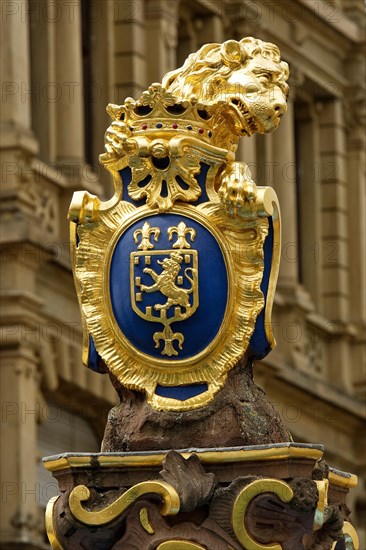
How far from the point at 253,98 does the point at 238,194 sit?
0.44 m

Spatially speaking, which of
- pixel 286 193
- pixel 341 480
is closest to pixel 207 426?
pixel 341 480

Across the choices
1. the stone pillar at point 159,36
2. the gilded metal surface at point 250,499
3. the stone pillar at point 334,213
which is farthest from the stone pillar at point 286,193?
the gilded metal surface at point 250,499

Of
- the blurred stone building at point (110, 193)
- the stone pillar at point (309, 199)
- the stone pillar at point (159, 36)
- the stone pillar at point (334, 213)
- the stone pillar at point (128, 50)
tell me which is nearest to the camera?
the blurred stone building at point (110, 193)

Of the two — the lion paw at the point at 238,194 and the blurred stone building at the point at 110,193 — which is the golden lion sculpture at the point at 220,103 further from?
the blurred stone building at the point at 110,193

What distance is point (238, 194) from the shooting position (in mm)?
9305

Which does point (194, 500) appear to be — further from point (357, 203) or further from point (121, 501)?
point (357, 203)

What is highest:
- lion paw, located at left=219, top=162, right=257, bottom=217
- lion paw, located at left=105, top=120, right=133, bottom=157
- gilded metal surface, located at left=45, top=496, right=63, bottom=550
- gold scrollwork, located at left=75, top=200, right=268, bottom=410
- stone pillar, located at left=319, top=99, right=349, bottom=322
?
stone pillar, located at left=319, top=99, right=349, bottom=322

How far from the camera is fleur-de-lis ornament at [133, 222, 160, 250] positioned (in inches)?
368

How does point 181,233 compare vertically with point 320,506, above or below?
above

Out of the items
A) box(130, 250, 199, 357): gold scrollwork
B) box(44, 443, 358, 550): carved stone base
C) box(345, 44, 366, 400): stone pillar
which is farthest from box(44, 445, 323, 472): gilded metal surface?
box(345, 44, 366, 400): stone pillar

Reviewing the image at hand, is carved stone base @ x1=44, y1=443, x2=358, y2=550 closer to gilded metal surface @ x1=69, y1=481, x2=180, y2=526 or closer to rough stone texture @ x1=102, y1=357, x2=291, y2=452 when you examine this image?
gilded metal surface @ x1=69, y1=481, x2=180, y2=526

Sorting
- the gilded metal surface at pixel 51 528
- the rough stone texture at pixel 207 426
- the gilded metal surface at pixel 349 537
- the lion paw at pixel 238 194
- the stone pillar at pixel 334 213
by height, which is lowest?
the gilded metal surface at pixel 349 537

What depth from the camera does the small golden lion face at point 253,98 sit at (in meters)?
9.57

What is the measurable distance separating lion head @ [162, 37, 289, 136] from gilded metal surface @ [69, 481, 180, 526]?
1.30 meters
